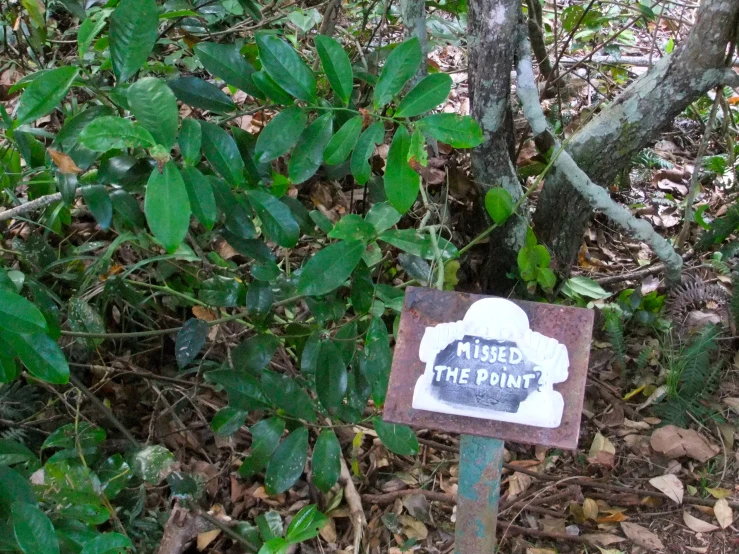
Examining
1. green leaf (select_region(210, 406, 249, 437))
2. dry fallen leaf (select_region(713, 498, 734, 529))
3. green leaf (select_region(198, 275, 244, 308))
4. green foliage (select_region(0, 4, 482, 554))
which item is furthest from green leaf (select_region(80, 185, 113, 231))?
dry fallen leaf (select_region(713, 498, 734, 529))

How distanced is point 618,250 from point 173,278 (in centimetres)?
163

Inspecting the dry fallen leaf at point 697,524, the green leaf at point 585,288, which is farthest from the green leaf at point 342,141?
the dry fallen leaf at point 697,524

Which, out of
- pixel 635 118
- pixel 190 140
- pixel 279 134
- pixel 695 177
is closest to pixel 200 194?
pixel 190 140

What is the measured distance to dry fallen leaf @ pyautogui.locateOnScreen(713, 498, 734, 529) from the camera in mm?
1680

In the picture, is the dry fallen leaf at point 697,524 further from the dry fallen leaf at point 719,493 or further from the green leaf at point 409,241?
the green leaf at point 409,241

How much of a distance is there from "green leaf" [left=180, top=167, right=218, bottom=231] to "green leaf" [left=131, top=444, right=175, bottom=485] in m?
0.62

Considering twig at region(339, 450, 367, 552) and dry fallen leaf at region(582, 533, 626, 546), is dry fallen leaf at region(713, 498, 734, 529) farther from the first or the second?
twig at region(339, 450, 367, 552)

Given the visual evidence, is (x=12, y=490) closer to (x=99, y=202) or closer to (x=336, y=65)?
(x=99, y=202)

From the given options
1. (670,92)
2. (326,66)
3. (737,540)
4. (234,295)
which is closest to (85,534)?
(234,295)

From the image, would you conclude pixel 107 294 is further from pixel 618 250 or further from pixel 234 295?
pixel 618 250

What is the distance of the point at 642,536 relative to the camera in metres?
1.66

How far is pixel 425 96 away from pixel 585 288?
108 cm

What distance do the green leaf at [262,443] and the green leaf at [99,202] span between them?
0.53m

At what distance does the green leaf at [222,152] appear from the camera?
117cm
